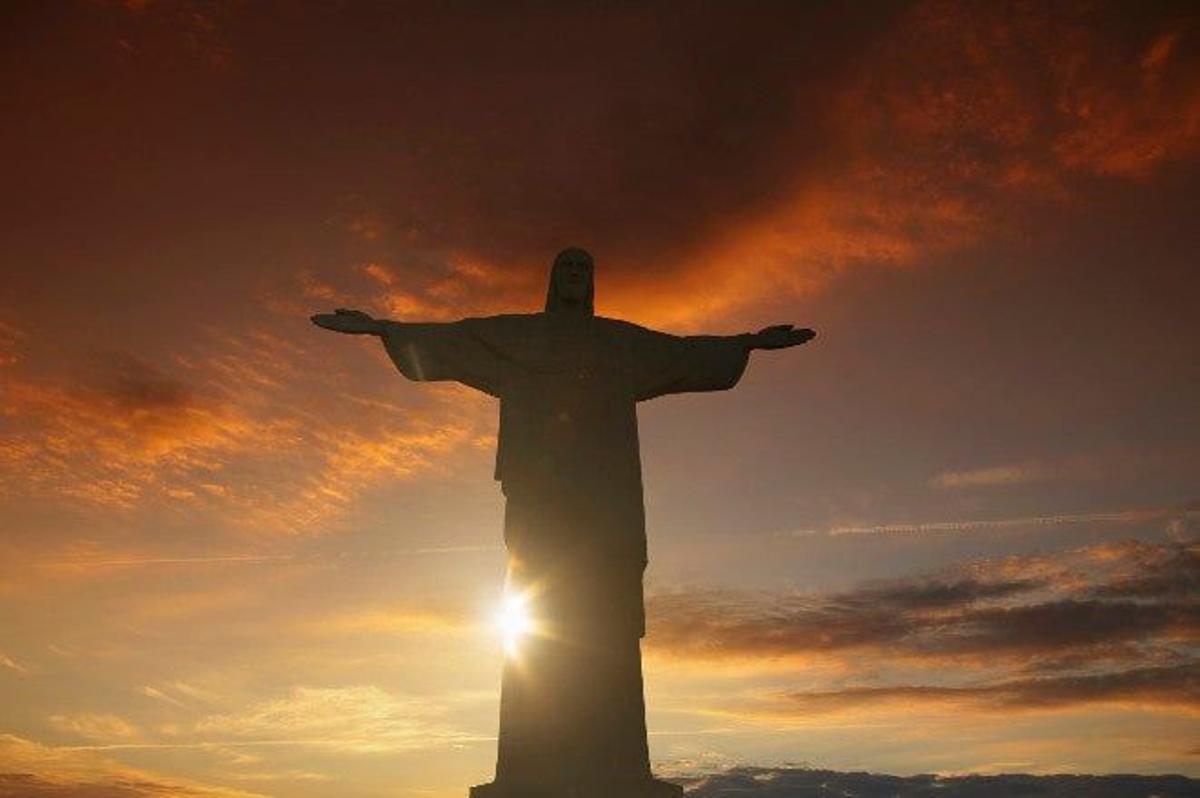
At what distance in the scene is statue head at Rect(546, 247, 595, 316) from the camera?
16797 mm

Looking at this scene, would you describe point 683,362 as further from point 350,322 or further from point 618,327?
point 350,322

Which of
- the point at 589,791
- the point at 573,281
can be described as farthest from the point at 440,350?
the point at 589,791

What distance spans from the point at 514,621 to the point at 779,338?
5523 mm

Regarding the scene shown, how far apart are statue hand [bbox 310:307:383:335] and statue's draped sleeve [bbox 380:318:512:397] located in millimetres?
182

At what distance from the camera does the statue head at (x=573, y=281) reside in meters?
16.8

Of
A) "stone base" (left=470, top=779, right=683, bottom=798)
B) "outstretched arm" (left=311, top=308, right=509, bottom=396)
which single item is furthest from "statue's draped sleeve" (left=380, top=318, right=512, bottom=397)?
"stone base" (left=470, top=779, right=683, bottom=798)

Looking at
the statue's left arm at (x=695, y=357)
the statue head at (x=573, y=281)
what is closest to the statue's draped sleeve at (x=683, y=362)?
the statue's left arm at (x=695, y=357)

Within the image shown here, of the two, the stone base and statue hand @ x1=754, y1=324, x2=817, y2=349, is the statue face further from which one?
the stone base

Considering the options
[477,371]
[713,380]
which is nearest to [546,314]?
[477,371]

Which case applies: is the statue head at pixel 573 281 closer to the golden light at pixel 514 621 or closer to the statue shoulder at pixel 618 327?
the statue shoulder at pixel 618 327

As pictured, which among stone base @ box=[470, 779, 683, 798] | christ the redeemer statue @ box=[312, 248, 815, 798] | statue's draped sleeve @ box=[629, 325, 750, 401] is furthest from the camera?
statue's draped sleeve @ box=[629, 325, 750, 401]

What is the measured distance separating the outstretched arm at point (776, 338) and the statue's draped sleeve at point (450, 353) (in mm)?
3525

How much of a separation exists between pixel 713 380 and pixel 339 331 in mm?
5190

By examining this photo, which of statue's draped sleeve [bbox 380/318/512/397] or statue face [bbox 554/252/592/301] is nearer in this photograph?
statue's draped sleeve [bbox 380/318/512/397]
